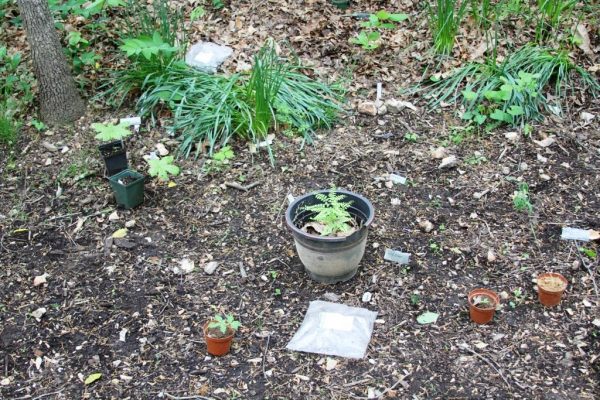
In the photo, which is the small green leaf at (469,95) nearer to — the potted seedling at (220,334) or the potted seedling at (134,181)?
the potted seedling at (134,181)

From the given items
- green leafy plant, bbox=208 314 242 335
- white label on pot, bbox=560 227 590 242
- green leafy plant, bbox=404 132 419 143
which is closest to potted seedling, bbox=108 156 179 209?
green leafy plant, bbox=208 314 242 335

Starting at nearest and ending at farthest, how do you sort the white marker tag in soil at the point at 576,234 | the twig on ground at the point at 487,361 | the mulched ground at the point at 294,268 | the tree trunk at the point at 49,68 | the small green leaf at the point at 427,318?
the twig on ground at the point at 487,361 < the mulched ground at the point at 294,268 < the small green leaf at the point at 427,318 < the white marker tag in soil at the point at 576,234 < the tree trunk at the point at 49,68

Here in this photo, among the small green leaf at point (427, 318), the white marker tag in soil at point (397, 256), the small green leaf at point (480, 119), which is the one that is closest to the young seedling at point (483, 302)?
the small green leaf at point (427, 318)

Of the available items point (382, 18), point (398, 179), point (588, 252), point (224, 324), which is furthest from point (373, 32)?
point (224, 324)

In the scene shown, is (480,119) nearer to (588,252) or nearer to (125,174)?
(588,252)

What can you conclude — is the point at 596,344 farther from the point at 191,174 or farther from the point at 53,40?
the point at 53,40

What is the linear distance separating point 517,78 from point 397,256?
6.38 feet

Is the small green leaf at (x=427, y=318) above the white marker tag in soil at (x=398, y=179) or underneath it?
underneath

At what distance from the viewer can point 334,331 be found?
310 centimetres

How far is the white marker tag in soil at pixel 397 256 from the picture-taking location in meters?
3.48

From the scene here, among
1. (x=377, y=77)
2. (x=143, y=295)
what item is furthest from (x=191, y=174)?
(x=377, y=77)

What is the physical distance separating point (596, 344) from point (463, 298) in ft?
2.14

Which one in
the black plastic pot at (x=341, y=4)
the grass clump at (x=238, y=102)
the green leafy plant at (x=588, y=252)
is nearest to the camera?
the green leafy plant at (x=588, y=252)

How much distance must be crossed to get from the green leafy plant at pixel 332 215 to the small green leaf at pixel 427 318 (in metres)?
0.58
